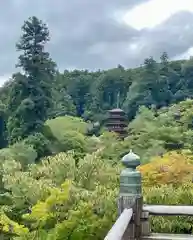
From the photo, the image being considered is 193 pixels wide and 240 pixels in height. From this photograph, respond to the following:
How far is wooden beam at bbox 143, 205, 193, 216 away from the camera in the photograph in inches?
141

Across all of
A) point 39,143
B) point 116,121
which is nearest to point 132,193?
point 39,143

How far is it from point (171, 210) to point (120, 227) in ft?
2.92

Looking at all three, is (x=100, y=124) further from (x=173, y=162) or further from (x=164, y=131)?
(x=173, y=162)

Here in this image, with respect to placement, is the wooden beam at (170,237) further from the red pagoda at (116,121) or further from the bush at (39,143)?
the red pagoda at (116,121)

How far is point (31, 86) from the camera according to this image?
2452 cm

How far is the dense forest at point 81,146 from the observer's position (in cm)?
880

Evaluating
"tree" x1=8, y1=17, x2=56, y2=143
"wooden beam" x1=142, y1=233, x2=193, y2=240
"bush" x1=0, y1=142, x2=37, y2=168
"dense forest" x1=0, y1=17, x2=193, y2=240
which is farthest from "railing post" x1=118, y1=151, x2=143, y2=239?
"tree" x1=8, y1=17, x2=56, y2=143

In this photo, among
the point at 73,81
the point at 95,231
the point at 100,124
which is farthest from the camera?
the point at 73,81

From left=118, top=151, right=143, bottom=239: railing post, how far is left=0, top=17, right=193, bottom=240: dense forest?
4105 millimetres

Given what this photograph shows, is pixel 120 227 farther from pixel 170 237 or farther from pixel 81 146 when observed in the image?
pixel 81 146

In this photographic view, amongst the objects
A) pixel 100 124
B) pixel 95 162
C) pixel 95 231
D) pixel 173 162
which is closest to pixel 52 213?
pixel 95 231

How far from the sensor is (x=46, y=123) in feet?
80.9

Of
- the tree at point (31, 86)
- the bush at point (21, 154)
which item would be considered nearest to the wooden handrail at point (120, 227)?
the bush at point (21, 154)

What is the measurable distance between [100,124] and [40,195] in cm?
2067
